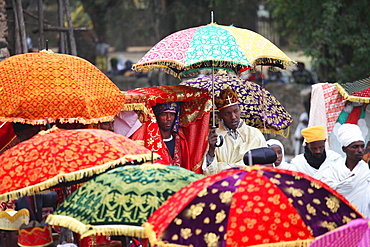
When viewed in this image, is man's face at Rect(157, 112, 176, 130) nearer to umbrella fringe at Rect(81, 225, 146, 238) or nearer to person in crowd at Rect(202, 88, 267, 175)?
person in crowd at Rect(202, 88, 267, 175)

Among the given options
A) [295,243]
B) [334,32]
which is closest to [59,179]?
[295,243]

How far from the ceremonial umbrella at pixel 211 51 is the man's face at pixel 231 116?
232 millimetres

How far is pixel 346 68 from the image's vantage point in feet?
46.5

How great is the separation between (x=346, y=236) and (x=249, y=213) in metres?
0.52

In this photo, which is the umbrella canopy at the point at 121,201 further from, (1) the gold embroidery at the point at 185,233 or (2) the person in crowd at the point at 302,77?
(2) the person in crowd at the point at 302,77

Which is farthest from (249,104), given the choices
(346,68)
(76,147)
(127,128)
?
(346,68)

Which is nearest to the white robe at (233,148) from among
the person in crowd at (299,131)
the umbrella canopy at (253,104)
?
the umbrella canopy at (253,104)

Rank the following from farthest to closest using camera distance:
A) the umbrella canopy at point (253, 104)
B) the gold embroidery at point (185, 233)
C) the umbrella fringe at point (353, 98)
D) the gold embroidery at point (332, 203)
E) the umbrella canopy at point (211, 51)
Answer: the umbrella canopy at point (253, 104) → the umbrella fringe at point (353, 98) → the umbrella canopy at point (211, 51) → the gold embroidery at point (332, 203) → the gold embroidery at point (185, 233)

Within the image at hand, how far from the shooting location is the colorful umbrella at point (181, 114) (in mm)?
6691

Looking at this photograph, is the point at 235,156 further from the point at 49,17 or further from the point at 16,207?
the point at 49,17

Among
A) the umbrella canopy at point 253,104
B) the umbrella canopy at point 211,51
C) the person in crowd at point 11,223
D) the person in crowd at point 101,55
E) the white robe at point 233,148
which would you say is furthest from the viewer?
the person in crowd at point 101,55

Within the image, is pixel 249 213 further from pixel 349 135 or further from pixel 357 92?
pixel 357 92

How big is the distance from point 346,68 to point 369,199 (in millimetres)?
7961

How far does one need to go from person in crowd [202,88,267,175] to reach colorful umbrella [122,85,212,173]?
0.53 feet
